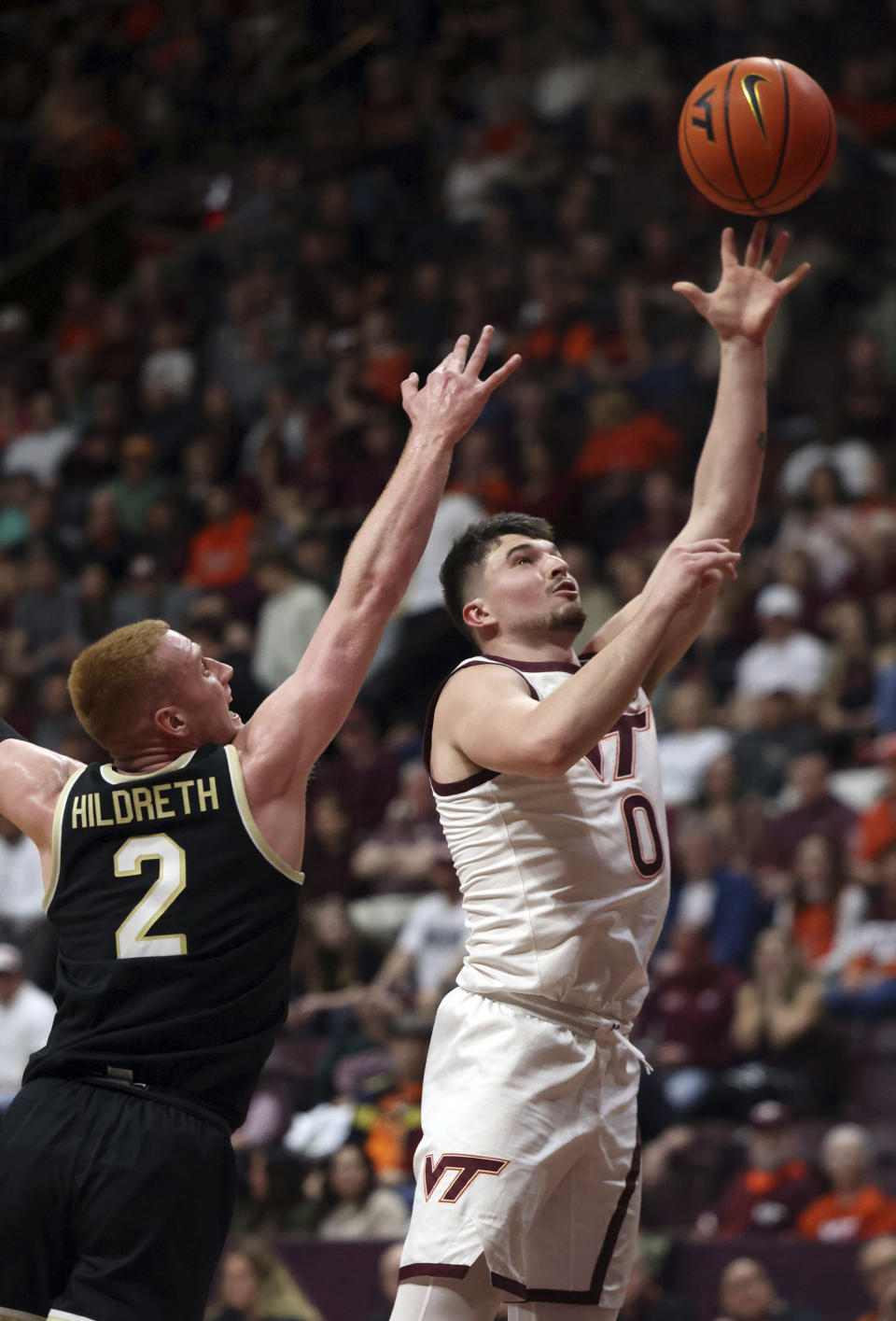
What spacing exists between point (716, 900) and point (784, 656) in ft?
6.56

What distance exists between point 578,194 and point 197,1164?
11.3 m

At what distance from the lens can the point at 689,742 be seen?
34.7 feet

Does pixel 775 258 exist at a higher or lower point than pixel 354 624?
higher

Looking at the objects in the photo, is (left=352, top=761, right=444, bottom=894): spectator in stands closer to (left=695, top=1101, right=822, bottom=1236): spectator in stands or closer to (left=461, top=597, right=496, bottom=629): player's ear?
(left=695, top=1101, right=822, bottom=1236): spectator in stands

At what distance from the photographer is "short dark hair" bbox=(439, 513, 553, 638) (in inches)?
180

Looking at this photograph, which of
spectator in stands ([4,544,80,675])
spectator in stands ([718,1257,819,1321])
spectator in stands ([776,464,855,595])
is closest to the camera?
spectator in stands ([718,1257,819,1321])

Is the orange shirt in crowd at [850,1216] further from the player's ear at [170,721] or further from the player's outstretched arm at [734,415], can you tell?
the player's ear at [170,721]

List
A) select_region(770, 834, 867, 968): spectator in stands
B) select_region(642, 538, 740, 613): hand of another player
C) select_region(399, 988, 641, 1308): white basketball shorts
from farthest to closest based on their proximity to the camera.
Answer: select_region(770, 834, 867, 968): spectator in stands → select_region(399, 988, 641, 1308): white basketball shorts → select_region(642, 538, 740, 613): hand of another player

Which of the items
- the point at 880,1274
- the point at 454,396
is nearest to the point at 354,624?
the point at 454,396

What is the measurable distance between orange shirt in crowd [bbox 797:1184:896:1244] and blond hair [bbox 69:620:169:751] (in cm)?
527

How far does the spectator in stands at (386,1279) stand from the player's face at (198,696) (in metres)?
4.67

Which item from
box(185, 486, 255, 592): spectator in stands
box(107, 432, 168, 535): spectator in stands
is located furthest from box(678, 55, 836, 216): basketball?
box(107, 432, 168, 535): spectator in stands

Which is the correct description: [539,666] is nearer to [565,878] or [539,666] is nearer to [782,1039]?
[565,878]

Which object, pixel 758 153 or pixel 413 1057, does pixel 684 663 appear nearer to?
pixel 413 1057
